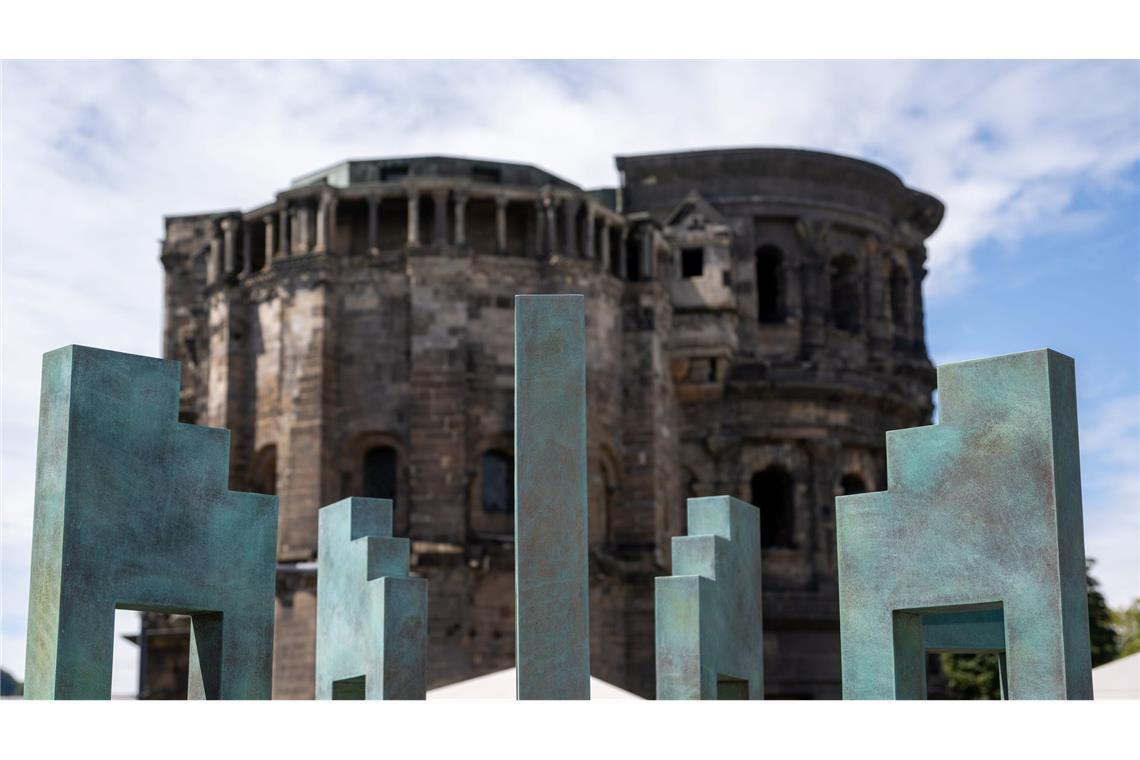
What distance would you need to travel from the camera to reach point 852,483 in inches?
1722

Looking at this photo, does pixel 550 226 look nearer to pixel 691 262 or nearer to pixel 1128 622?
pixel 691 262

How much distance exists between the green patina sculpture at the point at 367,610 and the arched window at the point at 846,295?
25.9 meters

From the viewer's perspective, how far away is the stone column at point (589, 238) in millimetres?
38375

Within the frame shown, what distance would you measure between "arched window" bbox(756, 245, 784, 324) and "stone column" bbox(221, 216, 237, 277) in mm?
12666

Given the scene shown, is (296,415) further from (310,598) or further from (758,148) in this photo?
(758,148)

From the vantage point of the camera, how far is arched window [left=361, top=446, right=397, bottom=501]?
3712cm

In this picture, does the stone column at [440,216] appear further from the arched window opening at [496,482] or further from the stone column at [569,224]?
the arched window opening at [496,482]

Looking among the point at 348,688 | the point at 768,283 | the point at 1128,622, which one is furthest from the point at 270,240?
the point at 1128,622

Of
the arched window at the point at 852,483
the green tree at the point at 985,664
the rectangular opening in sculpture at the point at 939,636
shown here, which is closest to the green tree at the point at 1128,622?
the green tree at the point at 985,664

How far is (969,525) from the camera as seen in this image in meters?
15.3

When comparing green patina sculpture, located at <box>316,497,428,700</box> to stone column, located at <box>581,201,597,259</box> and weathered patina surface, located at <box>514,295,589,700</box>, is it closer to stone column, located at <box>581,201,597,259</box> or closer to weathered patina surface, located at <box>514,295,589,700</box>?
weathered patina surface, located at <box>514,295,589,700</box>

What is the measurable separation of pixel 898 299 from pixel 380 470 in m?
15.7

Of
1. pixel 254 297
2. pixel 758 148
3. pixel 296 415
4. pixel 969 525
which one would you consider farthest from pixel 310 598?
pixel 969 525

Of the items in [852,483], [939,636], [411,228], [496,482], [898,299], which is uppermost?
[898,299]
